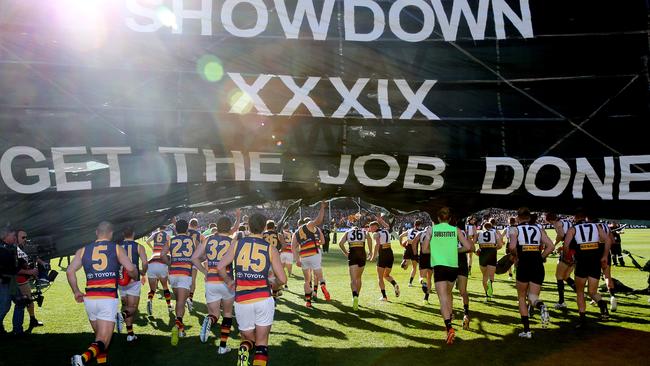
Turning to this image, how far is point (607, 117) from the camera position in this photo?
933 cm

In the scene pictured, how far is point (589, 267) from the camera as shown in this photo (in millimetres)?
10359

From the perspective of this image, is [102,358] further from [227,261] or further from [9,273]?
[9,273]

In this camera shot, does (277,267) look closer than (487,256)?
Yes

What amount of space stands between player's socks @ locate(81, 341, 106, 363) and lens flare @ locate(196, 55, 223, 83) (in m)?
4.86

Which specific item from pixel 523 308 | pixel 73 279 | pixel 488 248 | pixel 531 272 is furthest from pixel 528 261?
pixel 73 279

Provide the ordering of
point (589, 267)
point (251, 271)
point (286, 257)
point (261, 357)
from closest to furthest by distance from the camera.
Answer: point (261, 357)
point (251, 271)
point (589, 267)
point (286, 257)

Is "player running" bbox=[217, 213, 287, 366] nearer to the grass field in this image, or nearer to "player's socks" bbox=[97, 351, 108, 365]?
the grass field

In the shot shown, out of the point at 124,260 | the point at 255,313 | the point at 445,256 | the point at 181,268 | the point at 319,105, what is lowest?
the point at 255,313

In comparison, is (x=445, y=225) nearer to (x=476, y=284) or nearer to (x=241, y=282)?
(x=241, y=282)

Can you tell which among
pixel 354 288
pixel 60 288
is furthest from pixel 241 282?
pixel 60 288

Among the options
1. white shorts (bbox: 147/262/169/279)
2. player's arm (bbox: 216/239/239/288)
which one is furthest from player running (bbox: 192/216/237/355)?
white shorts (bbox: 147/262/169/279)

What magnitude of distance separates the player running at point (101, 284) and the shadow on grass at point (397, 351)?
1250mm

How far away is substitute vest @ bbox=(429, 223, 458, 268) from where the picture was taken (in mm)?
9406

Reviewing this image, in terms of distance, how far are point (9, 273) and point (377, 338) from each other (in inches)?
299
